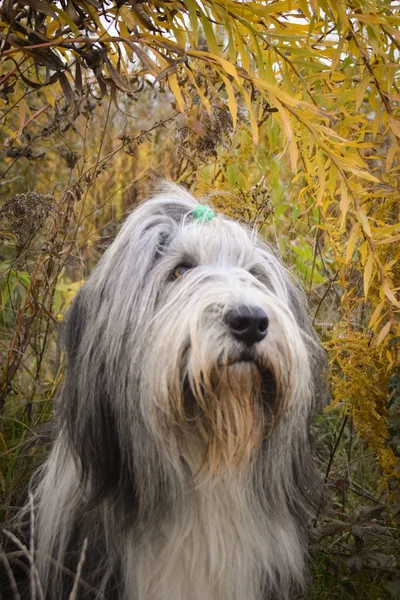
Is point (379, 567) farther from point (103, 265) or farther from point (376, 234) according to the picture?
point (103, 265)

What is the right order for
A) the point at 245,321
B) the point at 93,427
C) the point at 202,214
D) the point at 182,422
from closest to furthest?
the point at 245,321, the point at 182,422, the point at 93,427, the point at 202,214

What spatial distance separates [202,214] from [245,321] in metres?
0.53

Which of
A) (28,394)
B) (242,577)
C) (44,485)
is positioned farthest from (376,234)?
A: (28,394)

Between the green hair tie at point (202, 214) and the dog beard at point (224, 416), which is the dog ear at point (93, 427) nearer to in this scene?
the dog beard at point (224, 416)

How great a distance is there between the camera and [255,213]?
295cm

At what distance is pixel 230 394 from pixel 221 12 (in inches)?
35.9

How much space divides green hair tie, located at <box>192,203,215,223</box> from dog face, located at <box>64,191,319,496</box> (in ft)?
0.06

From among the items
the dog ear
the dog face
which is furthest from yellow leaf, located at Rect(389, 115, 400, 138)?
the dog ear

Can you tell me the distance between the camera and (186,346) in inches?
72.4

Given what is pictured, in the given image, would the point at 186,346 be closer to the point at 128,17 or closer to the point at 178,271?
the point at 178,271

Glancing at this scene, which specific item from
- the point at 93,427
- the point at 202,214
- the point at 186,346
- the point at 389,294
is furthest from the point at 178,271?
the point at 389,294

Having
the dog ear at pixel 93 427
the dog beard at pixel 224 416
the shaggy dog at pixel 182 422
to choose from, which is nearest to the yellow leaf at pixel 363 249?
the shaggy dog at pixel 182 422

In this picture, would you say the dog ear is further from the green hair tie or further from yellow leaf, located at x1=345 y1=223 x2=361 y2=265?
yellow leaf, located at x1=345 y1=223 x2=361 y2=265

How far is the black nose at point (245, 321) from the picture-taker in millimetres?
1791
